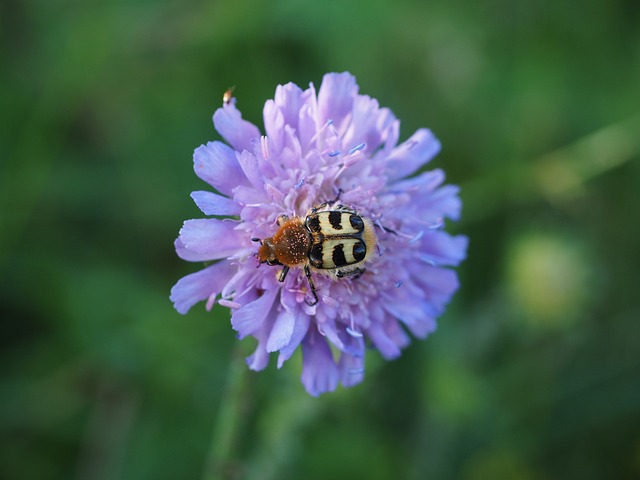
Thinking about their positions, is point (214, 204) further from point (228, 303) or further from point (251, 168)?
point (228, 303)

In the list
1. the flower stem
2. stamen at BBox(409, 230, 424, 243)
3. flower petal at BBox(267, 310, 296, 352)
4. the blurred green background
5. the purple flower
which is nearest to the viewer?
flower petal at BBox(267, 310, 296, 352)

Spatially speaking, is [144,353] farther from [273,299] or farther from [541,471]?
[541,471]

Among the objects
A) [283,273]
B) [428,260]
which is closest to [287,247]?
[283,273]

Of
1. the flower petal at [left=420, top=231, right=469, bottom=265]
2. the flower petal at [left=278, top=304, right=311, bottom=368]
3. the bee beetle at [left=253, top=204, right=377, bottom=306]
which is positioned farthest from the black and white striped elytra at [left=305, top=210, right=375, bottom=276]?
the flower petal at [left=420, top=231, right=469, bottom=265]

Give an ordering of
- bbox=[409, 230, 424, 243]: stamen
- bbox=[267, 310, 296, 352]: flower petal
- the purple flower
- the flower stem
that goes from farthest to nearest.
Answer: the flower stem, bbox=[409, 230, 424, 243]: stamen, the purple flower, bbox=[267, 310, 296, 352]: flower petal

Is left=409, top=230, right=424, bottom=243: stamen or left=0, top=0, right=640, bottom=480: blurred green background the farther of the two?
left=0, top=0, right=640, bottom=480: blurred green background

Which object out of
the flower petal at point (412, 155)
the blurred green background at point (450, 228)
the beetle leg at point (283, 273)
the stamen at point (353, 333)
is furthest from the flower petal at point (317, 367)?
the blurred green background at point (450, 228)

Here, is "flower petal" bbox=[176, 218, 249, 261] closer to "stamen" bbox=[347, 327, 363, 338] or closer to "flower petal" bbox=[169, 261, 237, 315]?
"flower petal" bbox=[169, 261, 237, 315]

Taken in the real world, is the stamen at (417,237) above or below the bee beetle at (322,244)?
above

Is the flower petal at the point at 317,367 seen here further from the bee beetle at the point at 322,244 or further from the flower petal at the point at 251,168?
the flower petal at the point at 251,168
